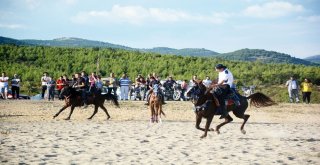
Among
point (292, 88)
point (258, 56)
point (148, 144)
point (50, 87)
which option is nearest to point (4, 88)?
point (50, 87)

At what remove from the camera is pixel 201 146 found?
10750 millimetres

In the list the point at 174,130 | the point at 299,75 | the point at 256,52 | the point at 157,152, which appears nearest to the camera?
the point at 157,152

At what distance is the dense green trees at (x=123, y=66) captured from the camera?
163 ft

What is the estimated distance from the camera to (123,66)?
203 feet

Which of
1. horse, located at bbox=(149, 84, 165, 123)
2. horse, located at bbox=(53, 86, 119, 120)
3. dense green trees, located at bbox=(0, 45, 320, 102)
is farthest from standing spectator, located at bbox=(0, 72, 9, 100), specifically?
horse, located at bbox=(149, 84, 165, 123)

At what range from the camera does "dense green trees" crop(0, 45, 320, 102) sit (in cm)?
4978

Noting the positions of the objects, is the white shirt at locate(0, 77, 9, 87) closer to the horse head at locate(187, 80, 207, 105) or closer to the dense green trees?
the dense green trees

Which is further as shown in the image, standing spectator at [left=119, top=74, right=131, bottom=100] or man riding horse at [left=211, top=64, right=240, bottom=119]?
standing spectator at [left=119, top=74, right=131, bottom=100]

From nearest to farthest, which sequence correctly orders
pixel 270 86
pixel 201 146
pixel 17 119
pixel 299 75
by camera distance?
1. pixel 201 146
2. pixel 17 119
3. pixel 270 86
4. pixel 299 75

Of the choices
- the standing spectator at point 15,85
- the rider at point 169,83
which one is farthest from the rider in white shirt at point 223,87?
the standing spectator at point 15,85

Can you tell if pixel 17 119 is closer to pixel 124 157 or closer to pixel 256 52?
pixel 124 157

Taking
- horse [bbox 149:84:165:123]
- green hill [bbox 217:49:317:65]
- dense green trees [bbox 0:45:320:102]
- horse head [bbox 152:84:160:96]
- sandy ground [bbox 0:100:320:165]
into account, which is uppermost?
green hill [bbox 217:49:317:65]

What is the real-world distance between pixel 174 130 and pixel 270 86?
3274 centimetres

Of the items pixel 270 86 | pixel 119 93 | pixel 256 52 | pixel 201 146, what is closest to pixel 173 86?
pixel 119 93
